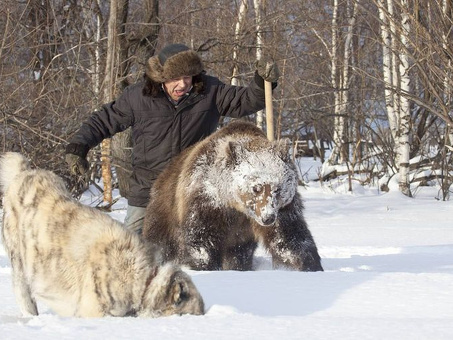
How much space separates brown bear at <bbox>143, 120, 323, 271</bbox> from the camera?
586cm

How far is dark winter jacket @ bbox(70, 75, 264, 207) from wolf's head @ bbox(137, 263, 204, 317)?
115 inches

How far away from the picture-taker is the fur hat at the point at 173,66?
640 centimetres

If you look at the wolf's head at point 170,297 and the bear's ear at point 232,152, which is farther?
the bear's ear at point 232,152

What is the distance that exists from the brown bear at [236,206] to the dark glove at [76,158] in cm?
78

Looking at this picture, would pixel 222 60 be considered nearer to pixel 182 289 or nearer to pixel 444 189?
pixel 444 189

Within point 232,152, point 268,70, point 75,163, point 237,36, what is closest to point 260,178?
point 232,152

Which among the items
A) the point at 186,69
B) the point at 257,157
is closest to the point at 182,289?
the point at 257,157

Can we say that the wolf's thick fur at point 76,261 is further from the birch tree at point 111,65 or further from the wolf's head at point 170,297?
the birch tree at point 111,65

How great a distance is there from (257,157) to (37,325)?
2919 millimetres

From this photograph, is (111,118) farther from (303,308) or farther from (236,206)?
(303,308)

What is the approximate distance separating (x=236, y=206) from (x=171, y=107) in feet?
3.59

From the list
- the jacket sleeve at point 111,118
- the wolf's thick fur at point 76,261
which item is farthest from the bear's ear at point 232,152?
the wolf's thick fur at point 76,261

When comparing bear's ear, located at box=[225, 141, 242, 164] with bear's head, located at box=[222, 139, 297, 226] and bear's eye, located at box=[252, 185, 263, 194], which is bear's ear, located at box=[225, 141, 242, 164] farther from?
bear's eye, located at box=[252, 185, 263, 194]

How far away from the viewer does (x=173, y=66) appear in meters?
6.41
